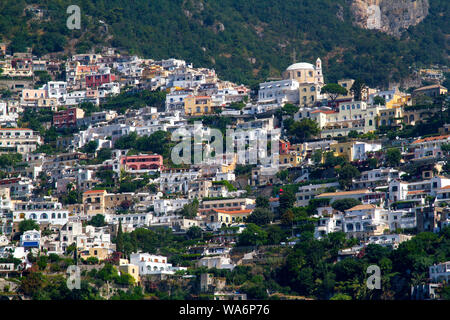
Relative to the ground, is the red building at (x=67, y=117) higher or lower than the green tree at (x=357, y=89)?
lower

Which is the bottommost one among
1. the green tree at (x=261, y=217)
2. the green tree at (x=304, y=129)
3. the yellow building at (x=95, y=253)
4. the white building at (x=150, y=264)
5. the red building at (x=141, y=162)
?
the white building at (x=150, y=264)

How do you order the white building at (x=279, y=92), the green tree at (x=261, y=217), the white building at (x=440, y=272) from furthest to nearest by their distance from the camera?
A: the white building at (x=279, y=92)
the green tree at (x=261, y=217)
the white building at (x=440, y=272)

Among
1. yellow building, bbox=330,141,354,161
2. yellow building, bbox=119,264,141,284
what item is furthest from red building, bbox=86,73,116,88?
yellow building, bbox=119,264,141,284

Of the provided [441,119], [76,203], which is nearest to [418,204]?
[441,119]

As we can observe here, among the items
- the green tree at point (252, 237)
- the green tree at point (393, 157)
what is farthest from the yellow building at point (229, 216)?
the green tree at point (393, 157)

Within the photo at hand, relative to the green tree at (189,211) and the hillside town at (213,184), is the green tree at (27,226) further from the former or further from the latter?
the green tree at (189,211)

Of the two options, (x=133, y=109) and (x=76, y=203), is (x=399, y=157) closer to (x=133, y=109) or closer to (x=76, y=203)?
(x=76, y=203)

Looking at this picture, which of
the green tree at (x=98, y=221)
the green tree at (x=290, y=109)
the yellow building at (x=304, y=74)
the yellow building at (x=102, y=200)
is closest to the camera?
the green tree at (x=98, y=221)
